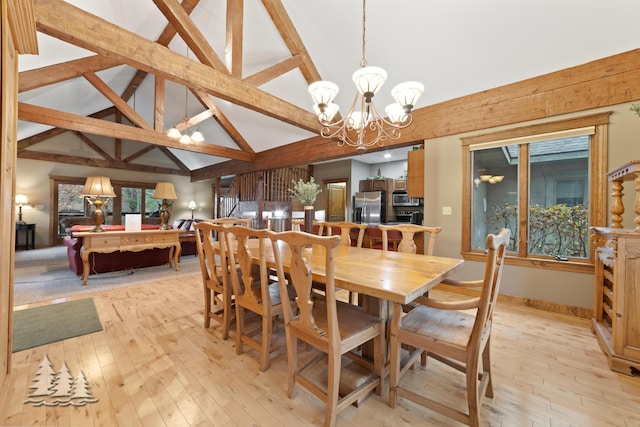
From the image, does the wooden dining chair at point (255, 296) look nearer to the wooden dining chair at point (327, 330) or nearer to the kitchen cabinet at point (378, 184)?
the wooden dining chair at point (327, 330)

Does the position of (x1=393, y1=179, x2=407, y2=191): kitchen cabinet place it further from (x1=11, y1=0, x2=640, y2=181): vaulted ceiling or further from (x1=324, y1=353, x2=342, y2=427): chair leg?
(x1=324, y1=353, x2=342, y2=427): chair leg

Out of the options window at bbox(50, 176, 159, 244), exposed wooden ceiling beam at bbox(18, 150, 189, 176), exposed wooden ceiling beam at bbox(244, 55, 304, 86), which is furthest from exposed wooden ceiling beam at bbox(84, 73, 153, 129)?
exposed wooden ceiling beam at bbox(18, 150, 189, 176)

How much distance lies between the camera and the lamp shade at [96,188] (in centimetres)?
380

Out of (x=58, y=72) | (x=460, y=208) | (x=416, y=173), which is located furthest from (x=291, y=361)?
(x=58, y=72)

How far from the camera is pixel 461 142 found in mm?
3514

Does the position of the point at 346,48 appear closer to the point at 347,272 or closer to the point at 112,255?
the point at 347,272

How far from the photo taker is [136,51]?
251 cm

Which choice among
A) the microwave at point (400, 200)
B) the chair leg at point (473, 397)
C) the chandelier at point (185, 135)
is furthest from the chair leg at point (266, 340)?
the microwave at point (400, 200)

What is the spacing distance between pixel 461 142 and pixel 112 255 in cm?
585

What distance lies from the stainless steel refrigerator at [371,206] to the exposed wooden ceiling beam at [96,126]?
13.0ft

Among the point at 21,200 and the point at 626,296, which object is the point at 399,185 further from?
the point at 21,200

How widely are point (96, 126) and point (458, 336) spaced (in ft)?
20.9

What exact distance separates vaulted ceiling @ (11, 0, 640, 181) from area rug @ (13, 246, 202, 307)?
2.60 m

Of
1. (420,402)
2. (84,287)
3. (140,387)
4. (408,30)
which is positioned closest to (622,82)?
(408,30)
